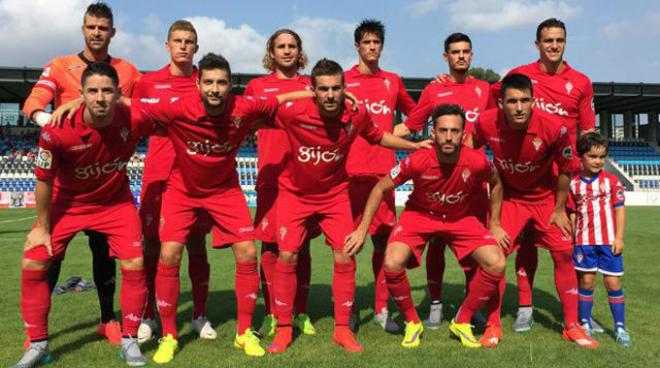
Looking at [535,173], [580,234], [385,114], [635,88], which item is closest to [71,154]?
[385,114]

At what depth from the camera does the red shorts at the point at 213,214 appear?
3965 mm

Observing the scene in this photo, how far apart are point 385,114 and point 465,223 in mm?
1346

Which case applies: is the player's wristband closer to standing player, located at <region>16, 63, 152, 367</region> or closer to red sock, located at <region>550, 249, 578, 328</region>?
standing player, located at <region>16, 63, 152, 367</region>

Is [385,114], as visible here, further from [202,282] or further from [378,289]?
[202,282]

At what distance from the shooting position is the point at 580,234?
14.6 ft

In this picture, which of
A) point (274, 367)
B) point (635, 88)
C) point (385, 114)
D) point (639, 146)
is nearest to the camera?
point (274, 367)

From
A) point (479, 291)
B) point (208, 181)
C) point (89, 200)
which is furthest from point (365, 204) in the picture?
point (89, 200)

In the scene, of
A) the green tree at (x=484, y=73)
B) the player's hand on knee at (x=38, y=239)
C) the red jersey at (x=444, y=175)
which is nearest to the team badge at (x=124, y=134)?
the player's hand on knee at (x=38, y=239)

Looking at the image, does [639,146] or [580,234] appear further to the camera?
[639,146]

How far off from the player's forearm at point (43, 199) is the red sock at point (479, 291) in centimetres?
327

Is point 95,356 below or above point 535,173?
below

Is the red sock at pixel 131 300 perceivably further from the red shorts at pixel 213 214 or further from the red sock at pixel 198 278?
the red sock at pixel 198 278

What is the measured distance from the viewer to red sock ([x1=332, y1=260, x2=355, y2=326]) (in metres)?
4.07

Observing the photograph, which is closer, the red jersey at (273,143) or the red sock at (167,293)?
the red sock at (167,293)
